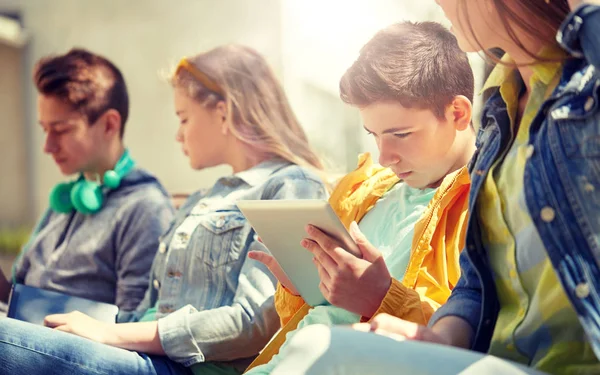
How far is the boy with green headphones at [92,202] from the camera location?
2.19m

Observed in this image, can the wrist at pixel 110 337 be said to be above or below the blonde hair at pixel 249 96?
below

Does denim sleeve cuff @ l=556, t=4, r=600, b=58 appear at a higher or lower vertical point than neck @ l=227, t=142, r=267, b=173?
higher

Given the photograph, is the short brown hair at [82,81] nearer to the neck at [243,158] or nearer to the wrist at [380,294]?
the neck at [243,158]

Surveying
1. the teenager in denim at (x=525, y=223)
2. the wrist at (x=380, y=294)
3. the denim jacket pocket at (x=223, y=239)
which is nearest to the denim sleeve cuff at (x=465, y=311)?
the teenager in denim at (x=525, y=223)

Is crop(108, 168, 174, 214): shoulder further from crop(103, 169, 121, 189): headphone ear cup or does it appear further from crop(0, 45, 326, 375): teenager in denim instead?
→ crop(0, 45, 326, 375): teenager in denim

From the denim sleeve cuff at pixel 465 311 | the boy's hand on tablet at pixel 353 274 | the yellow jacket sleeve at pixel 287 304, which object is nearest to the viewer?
the denim sleeve cuff at pixel 465 311

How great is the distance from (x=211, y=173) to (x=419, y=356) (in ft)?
→ 9.62

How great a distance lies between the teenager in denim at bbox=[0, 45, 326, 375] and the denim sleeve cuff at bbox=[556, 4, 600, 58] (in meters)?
0.92

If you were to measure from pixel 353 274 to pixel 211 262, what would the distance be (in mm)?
646

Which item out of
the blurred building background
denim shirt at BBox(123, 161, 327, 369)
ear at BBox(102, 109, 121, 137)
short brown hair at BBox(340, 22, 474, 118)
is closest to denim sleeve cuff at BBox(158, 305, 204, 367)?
denim shirt at BBox(123, 161, 327, 369)

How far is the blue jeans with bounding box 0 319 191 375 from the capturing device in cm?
150

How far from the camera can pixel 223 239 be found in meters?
1.78

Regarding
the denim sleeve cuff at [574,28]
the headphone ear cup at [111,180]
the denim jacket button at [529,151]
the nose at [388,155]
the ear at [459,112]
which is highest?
the denim sleeve cuff at [574,28]

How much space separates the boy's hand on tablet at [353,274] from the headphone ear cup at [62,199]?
4.51ft
